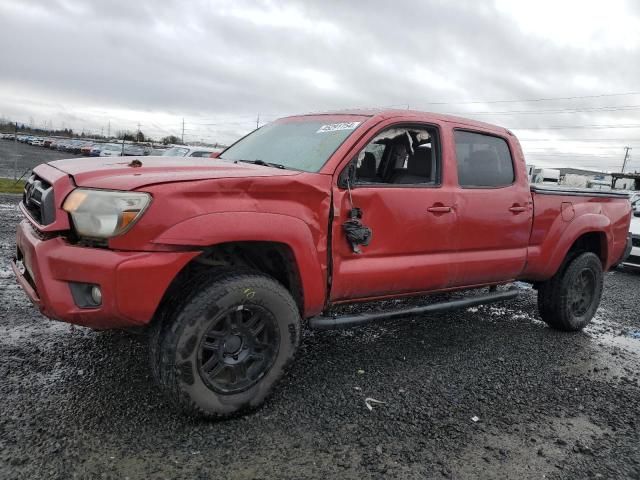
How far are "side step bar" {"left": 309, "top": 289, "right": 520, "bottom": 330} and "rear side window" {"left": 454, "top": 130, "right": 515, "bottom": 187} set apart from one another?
952 mm

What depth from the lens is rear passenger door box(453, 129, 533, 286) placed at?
4.01 metres

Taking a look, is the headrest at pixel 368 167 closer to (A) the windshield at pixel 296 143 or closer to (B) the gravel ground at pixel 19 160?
(A) the windshield at pixel 296 143

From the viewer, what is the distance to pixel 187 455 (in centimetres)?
254

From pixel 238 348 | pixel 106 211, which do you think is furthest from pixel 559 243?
pixel 106 211

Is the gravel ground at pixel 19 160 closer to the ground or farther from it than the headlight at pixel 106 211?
closer to the ground

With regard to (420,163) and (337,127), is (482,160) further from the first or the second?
(337,127)

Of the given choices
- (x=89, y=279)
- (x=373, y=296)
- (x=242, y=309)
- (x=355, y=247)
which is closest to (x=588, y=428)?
(x=373, y=296)

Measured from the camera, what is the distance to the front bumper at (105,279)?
8.16 feet

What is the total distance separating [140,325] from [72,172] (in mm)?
918

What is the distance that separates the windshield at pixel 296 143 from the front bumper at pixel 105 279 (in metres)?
1.20

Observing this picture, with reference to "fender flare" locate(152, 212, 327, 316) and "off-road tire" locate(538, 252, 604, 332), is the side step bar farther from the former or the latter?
"off-road tire" locate(538, 252, 604, 332)

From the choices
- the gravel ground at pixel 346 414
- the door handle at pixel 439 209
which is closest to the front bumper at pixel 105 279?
the gravel ground at pixel 346 414

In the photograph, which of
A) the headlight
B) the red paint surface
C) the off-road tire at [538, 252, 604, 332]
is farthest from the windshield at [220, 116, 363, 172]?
the off-road tire at [538, 252, 604, 332]

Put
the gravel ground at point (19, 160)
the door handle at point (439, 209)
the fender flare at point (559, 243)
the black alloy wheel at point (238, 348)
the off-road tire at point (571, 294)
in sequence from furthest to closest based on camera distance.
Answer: the gravel ground at point (19, 160)
the off-road tire at point (571, 294)
the fender flare at point (559, 243)
the door handle at point (439, 209)
the black alloy wheel at point (238, 348)
